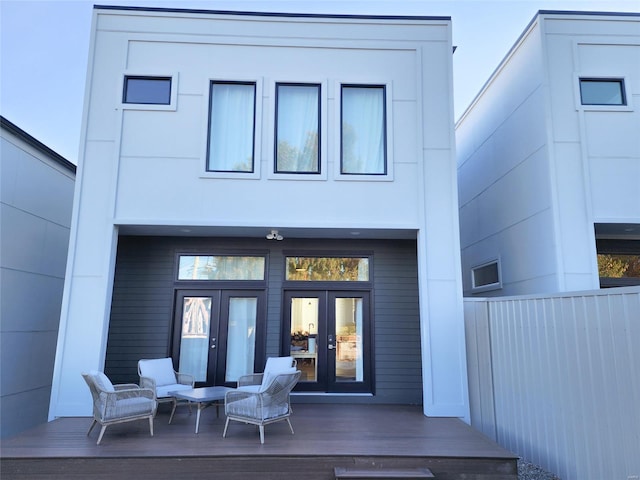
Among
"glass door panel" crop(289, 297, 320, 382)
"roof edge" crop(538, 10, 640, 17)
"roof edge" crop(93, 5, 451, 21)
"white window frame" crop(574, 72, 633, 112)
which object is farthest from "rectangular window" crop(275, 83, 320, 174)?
"white window frame" crop(574, 72, 633, 112)

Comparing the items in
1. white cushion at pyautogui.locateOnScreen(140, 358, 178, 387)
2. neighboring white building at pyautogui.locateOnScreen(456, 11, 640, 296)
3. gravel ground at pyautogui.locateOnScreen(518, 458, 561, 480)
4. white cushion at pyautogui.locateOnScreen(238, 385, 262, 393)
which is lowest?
gravel ground at pyautogui.locateOnScreen(518, 458, 561, 480)

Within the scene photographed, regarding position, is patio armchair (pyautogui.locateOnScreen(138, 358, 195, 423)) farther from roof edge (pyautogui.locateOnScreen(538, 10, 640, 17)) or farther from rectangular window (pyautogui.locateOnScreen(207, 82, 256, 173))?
roof edge (pyautogui.locateOnScreen(538, 10, 640, 17))

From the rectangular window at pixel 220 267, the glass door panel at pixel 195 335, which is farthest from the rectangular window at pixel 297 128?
the glass door panel at pixel 195 335

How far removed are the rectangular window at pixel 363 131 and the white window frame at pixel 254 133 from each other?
1.33 metres

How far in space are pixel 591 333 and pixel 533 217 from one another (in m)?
3.46

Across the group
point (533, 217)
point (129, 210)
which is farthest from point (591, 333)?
point (129, 210)

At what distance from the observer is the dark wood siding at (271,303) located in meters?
6.94

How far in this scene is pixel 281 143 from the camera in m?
6.68

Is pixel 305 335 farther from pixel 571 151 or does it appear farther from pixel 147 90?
Result: pixel 571 151

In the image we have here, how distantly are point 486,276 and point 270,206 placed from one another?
4873 mm

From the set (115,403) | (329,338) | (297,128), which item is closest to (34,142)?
(297,128)

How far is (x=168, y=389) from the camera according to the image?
235 inches

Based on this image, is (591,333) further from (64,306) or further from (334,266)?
(64,306)

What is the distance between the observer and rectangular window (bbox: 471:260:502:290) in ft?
26.2
